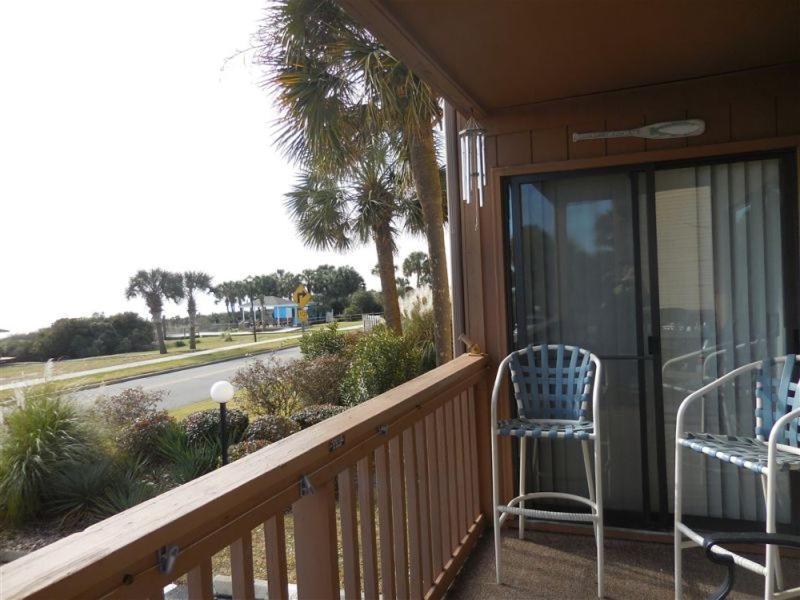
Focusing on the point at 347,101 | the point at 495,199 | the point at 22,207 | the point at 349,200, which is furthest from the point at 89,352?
the point at 495,199

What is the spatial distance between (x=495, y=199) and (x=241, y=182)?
85.0 ft

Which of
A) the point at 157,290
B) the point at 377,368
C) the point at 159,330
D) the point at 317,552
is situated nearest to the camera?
the point at 317,552

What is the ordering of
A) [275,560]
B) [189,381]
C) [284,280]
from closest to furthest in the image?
[275,560] → [189,381] → [284,280]

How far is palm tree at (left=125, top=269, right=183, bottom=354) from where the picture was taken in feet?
47.8

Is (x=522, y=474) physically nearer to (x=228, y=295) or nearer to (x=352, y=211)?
(x=352, y=211)

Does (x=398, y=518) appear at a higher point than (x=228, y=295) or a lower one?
lower

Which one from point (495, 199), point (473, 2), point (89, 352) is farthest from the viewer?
point (89, 352)

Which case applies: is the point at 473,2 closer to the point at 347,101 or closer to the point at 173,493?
the point at 173,493

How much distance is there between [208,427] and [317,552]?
4993mm

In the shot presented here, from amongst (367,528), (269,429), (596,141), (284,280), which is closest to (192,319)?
(284,280)

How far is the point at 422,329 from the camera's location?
909 cm

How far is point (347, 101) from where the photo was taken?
6020mm

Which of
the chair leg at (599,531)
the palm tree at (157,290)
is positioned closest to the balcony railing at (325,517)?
the chair leg at (599,531)

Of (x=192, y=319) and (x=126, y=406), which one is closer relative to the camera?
(x=126, y=406)
